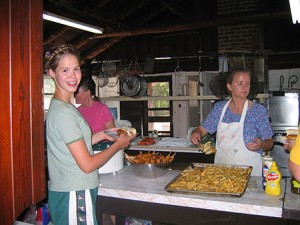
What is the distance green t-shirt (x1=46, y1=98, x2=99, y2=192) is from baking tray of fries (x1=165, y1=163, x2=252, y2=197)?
0.69m

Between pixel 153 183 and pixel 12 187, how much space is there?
5.40 ft

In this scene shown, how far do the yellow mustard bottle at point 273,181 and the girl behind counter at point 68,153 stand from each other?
3.76 feet

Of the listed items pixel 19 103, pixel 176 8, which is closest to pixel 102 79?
pixel 176 8

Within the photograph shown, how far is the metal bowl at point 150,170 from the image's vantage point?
249 centimetres

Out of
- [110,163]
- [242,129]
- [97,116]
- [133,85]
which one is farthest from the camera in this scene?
[133,85]

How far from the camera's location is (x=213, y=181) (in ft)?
7.37

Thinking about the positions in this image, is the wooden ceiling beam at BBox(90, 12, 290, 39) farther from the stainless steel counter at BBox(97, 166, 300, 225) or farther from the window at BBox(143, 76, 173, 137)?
the stainless steel counter at BBox(97, 166, 300, 225)

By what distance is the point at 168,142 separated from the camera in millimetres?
5270

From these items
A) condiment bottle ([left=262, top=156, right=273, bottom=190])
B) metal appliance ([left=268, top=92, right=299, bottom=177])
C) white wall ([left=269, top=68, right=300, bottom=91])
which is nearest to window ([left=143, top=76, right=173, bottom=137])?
white wall ([left=269, top=68, right=300, bottom=91])

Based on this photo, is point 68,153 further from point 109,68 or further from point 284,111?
point 284,111

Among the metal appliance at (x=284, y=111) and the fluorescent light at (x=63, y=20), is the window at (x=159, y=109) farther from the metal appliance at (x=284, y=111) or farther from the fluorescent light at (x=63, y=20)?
the fluorescent light at (x=63, y=20)

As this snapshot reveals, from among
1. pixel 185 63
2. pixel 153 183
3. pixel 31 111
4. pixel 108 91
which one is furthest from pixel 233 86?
pixel 108 91

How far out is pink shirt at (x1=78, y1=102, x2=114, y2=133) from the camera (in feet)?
12.9

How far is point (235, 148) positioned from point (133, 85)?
2.49 meters
